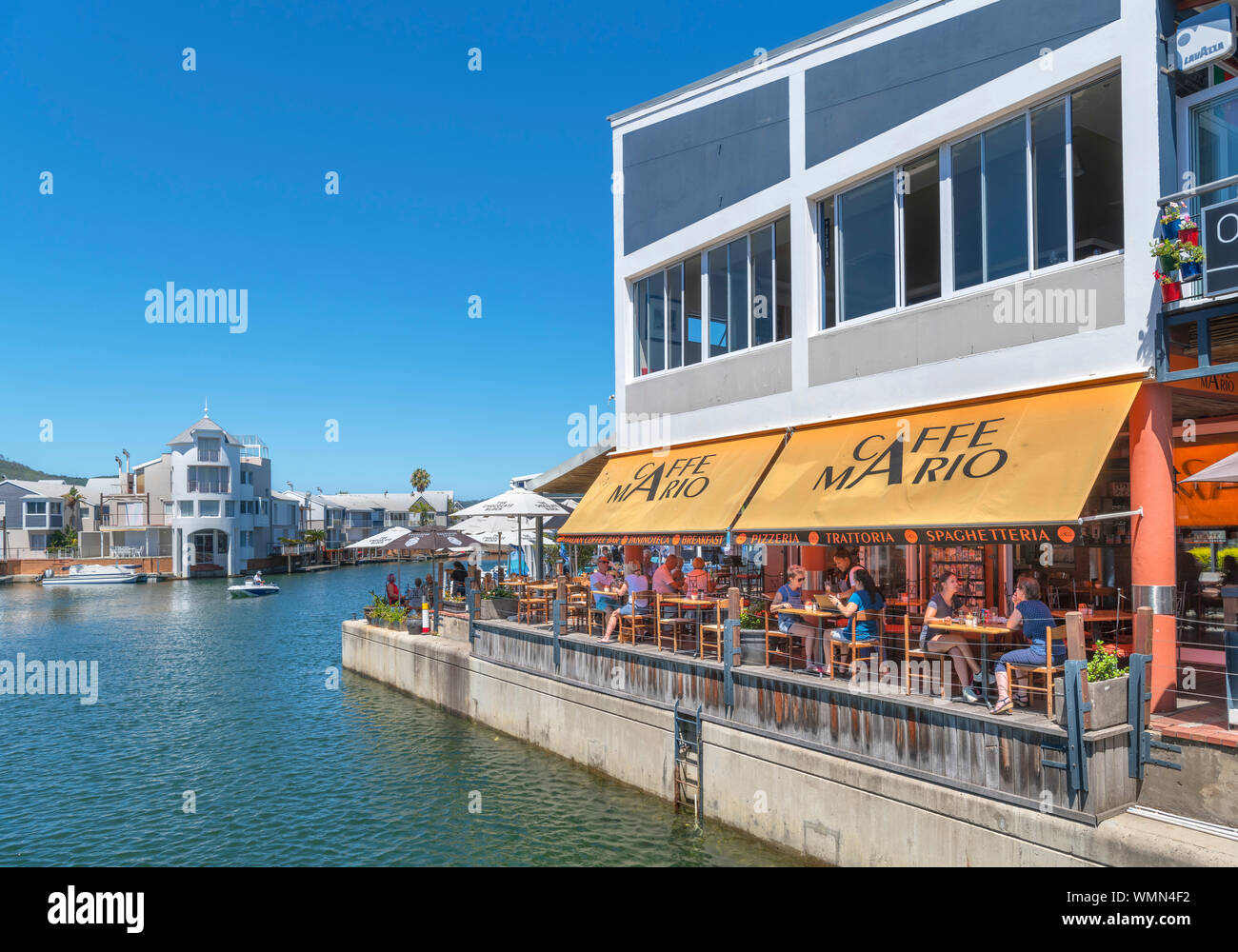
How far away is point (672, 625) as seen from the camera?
1393 centimetres

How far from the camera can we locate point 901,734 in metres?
8.90

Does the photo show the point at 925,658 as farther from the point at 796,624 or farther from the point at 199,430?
the point at 199,430

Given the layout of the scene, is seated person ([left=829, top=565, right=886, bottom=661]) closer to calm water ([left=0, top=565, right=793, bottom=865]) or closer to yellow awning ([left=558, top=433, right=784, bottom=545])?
yellow awning ([left=558, top=433, right=784, bottom=545])

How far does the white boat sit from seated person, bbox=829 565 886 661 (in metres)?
73.1

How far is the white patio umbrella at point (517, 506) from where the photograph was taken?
794 inches

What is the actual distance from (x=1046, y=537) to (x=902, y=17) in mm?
8219

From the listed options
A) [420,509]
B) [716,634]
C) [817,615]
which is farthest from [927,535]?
[420,509]

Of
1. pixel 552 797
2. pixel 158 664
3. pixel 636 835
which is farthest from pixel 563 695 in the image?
pixel 158 664

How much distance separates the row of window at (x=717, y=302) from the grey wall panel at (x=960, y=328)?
65.4 inches

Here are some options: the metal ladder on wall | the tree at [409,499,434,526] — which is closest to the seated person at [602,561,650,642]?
the metal ladder on wall

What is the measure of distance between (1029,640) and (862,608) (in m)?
2.14

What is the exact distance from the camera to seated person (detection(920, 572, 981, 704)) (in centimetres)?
898
